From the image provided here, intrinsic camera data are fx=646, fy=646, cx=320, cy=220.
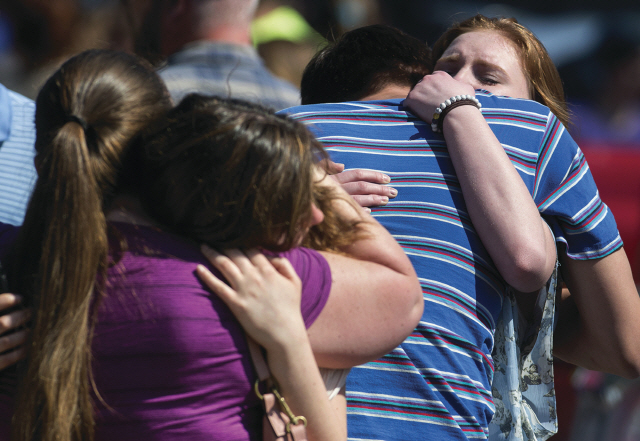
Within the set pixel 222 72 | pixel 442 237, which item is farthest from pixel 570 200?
pixel 222 72

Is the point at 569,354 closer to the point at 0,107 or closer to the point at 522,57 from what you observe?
the point at 522,57

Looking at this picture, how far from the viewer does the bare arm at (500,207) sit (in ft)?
4.57

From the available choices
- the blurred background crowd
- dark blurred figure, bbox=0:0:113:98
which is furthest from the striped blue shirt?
dark blurred figure, bbox=0:0:113:98

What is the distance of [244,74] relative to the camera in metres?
2.69

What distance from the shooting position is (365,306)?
1.08m

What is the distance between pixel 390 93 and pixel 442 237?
532 mm

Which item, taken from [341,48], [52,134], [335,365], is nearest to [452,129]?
[341,48]

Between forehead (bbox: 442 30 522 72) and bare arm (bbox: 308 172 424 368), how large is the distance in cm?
94

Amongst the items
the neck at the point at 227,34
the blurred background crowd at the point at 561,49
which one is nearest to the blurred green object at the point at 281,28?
the blurred background crowd at the point at 561,49

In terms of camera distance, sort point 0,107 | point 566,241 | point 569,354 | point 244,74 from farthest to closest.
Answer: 1. point 244,74
2. point 0,107
3. point 569,354
4. point 566,241

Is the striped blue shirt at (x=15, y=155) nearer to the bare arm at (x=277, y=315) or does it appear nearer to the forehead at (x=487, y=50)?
the bare arm at (x=277, y=315)

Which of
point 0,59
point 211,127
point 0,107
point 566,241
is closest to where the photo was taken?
point 211,127

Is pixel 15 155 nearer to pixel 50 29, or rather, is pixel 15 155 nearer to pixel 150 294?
pixel 50 29

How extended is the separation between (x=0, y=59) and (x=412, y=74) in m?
2.70
